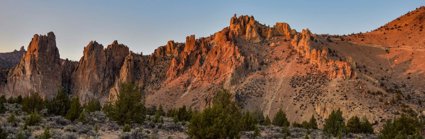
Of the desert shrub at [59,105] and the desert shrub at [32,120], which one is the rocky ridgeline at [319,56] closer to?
the desert shrub at [59,105]

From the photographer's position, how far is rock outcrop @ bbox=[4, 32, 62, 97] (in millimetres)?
136375

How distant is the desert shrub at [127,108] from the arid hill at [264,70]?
56.4 meters

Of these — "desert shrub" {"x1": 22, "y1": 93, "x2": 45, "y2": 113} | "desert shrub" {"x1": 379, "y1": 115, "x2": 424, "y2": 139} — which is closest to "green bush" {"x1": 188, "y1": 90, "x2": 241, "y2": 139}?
"desert shrub" {"x1": 379, "y1": 115, "x2": 424, "y2": 139}

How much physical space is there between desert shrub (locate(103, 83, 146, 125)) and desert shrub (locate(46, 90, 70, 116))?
3621 mm

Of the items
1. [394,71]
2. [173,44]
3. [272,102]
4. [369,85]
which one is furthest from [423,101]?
[173,44]

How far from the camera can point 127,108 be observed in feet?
119

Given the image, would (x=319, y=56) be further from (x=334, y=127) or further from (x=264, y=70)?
(x=334, y=127)

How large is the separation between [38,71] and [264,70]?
66645 millimetres

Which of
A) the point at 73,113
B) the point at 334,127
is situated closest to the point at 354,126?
the point at 334,127

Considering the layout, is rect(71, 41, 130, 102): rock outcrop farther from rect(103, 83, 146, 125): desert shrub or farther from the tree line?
rect(103, 83, 146, 125): desert shrub

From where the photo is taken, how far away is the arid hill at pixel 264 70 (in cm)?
9488

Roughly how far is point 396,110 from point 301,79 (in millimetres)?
24362

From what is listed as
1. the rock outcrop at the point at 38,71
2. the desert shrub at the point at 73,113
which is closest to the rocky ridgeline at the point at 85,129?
the desert shrub at the point at 73,113

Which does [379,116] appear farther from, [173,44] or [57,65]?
[57,65]
